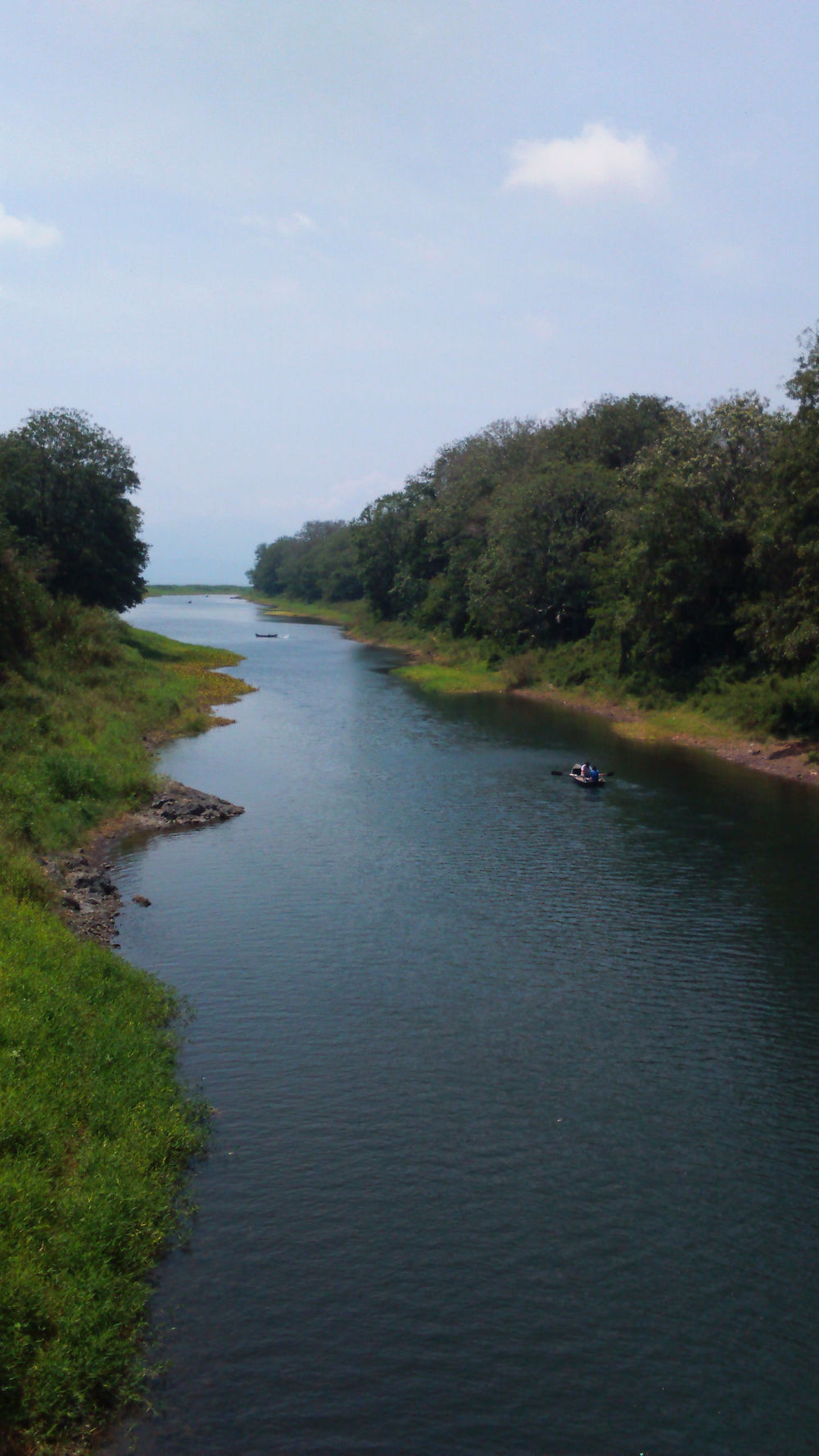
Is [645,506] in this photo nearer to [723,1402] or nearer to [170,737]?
[170,737]

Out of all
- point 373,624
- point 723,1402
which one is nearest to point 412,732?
point 723,1402

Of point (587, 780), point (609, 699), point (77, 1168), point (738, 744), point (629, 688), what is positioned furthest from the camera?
point (609, 699)

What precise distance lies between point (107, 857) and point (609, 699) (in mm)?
35272

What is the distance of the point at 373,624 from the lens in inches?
4508

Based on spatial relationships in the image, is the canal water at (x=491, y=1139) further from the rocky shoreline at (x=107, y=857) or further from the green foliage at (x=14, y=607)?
the green foliage at (x=14, y=607)

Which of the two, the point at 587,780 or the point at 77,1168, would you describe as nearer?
the point at 77,1168

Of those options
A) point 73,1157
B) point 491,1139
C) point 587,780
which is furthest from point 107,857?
point 587,780

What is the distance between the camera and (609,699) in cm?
5750

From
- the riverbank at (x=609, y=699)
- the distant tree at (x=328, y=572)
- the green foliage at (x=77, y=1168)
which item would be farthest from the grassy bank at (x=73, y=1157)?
the distant tree at (x=328, y=572)

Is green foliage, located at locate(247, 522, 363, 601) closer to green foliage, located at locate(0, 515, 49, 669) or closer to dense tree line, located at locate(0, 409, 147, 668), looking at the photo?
dense tree line, located at locate(0, 409, 147, 668)

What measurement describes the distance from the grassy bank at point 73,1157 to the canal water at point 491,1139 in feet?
1.75

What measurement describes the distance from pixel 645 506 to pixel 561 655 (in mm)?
15849

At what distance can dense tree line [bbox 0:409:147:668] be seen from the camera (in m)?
63.3

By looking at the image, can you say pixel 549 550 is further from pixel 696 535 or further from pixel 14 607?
pixel 14 607
